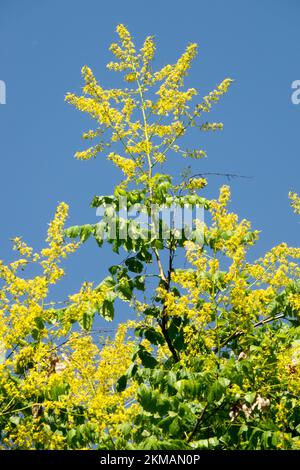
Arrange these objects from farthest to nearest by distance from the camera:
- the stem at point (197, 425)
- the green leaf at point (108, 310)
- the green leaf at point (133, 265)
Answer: the green leaf at point (133, 265), the green leaf at point (108, 310), the stem at point (197, 425)

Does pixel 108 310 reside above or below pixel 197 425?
above

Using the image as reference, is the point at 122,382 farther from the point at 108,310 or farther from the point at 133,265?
the point at 133,265

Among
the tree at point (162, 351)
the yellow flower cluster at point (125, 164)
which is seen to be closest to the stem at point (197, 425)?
the tree at point (162, 351)

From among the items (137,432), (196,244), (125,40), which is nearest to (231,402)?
(137,432)

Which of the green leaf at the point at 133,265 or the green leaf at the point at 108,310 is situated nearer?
the green leaf at the point at 108,310

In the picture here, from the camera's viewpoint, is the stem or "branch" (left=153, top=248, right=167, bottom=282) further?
"branch" (left=153, top=248, right=167, bottom=282)

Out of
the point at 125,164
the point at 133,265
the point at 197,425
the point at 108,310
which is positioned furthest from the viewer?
the point at 125,164

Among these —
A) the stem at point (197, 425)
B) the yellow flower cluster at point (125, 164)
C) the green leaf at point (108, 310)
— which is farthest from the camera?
the yellow flower cluster at point (125, 164)

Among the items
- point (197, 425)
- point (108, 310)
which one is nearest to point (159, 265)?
point (108, 310)

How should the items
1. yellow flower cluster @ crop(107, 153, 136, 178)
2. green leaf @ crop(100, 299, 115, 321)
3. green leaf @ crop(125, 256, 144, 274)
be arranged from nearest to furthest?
green leaf @ crop(100, 299, 115, 321)
green leaf @ crop(125, 256, 144, 274)
yellow flower cluster @ crop(107, 153, 136, 178)

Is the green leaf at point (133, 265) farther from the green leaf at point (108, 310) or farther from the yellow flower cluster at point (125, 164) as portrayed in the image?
the yellow flower cluster at point (125, 164)

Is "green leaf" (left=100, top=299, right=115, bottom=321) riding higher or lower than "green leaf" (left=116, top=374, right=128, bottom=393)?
higher

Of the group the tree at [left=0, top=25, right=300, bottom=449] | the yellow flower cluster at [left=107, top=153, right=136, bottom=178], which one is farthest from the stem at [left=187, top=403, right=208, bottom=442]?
the yellow flower cluster at [left=107, top=153, right=136, bottom=178]

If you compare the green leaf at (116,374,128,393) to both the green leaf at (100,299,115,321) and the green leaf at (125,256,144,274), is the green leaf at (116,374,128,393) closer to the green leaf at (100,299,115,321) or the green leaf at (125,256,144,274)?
the green leaf at (100,299,115,321)
